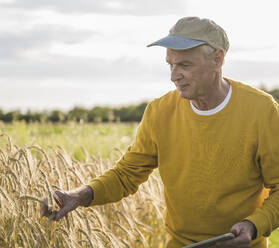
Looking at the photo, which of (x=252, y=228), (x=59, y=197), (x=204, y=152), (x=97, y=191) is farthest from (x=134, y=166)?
(x=252, y=228)

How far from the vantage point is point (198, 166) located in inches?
111

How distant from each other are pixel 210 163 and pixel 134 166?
1.68ft

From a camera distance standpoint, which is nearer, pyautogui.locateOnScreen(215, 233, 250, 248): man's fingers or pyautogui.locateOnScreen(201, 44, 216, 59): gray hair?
pyautogui.locateOnScreen(215, 233, 250, 248): man's fingers

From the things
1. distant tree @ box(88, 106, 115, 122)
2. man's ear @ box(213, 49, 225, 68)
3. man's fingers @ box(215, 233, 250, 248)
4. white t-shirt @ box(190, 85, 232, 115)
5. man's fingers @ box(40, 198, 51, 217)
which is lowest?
distant tree @ box(88, 106, 115, 122)

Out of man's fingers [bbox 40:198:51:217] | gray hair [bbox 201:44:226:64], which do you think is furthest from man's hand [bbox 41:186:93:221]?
gray hair [bbox 201:44:226:64]

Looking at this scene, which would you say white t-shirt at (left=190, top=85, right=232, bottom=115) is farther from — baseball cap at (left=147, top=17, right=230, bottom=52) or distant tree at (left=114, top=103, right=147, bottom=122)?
distant tree at (left=114, top=103, right=147, bottom=122)

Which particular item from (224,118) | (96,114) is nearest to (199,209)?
(224,118)

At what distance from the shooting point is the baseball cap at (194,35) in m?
2.52

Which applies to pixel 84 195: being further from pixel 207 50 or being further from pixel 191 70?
pixel 207 50

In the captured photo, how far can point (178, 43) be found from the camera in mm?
2508

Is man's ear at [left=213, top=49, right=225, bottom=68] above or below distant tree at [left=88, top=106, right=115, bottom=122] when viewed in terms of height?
above

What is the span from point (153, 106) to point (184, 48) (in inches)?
23.7

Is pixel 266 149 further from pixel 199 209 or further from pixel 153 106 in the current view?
pixel 153 106

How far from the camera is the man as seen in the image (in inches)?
102
